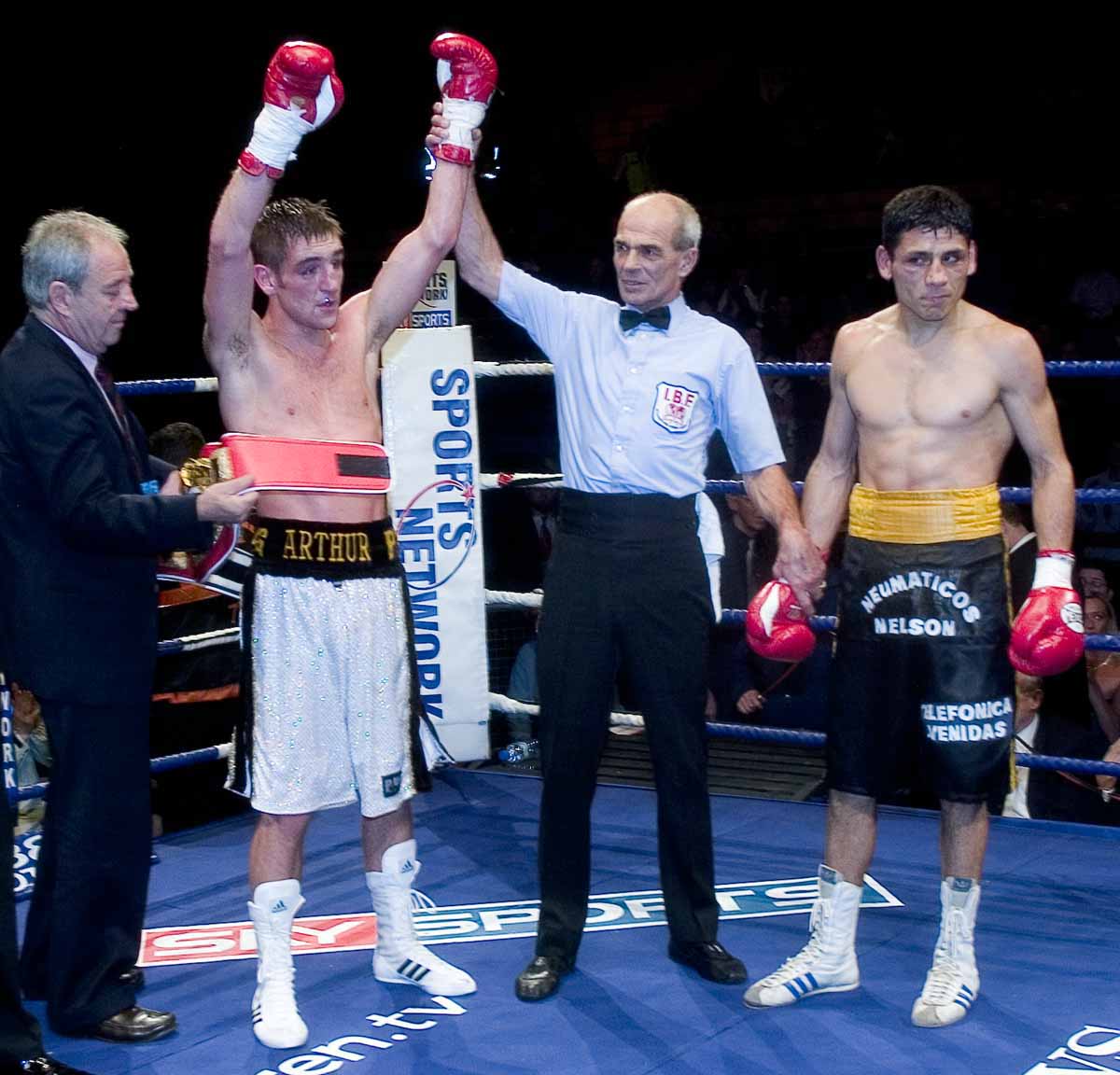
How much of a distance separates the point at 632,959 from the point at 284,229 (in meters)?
1.59

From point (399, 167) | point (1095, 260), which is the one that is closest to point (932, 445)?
point (1095, 260)

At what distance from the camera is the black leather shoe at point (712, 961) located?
9.58ft

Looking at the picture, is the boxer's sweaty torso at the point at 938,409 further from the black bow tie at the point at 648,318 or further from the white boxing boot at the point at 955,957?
the white boxing boot at the point at 955,957

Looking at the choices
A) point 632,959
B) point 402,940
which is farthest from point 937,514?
point 402,940

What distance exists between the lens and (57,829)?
8.91 ft

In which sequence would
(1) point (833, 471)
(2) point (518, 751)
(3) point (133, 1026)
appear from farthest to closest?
(2) point (518, 751) → (1) point (833, 471) → (3) point (133, 1026)

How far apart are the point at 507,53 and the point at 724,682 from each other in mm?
5604

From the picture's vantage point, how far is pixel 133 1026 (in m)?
2.71

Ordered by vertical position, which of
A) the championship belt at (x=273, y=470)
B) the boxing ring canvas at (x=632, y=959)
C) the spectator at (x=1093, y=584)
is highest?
the championship belt at (x=273, y=470)

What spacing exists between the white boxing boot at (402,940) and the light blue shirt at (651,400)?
0.82m

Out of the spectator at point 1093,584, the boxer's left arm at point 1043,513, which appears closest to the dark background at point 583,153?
the spectator at point 1093,584

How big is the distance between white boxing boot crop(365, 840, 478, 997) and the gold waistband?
1113mm

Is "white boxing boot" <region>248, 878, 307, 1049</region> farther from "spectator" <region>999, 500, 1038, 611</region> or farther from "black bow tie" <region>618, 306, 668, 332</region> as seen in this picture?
"spectator" <region>999, 500, 1038, 611</region>

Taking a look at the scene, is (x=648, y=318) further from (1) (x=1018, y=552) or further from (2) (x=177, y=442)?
(2) (x=177, y=442)
